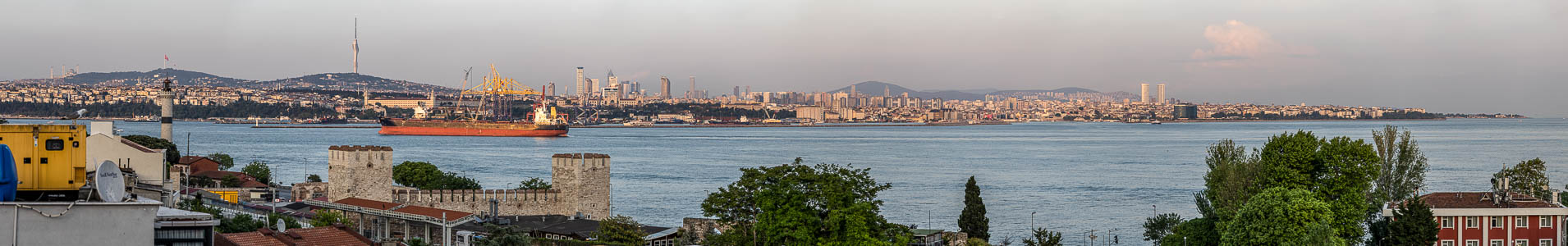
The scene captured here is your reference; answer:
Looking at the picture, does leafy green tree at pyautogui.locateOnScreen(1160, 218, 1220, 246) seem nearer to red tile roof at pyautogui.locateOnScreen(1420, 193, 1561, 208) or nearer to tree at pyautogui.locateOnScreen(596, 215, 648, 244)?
red tile roof at pyautogui.locateOnScreen(1420, 193, 1561, 208)

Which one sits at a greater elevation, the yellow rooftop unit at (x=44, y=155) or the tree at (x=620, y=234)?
the yellow rooftop unit at (x=44, y=155)

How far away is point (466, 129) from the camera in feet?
379

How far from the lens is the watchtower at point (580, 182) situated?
21.4m

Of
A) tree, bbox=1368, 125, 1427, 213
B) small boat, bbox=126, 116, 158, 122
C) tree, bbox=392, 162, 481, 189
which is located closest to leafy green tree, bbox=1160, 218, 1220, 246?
tree, bbox=1368, 125, 1427, 213

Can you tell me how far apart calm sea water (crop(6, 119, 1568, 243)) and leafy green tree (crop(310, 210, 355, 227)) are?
9851 mm

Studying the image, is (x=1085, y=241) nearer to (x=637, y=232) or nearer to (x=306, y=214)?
(x=637, y=232)

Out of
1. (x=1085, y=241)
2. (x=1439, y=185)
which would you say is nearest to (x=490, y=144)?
(x=1439, y=185)

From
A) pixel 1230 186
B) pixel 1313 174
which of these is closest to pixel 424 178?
pixel 1230 186

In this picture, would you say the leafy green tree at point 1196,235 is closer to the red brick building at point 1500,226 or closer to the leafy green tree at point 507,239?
the red brick building at point 1500,226

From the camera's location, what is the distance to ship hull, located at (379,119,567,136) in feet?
369

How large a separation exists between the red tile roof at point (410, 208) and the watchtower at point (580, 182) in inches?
88.7

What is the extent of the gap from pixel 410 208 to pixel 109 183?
14.3 meters

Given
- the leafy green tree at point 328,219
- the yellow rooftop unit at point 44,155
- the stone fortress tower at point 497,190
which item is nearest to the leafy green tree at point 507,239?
the leafy green tree at point 328,219

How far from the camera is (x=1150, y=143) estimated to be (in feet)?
310
